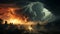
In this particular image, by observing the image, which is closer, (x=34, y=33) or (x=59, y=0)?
(x=34, y=33)

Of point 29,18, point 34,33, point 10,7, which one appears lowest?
point 34,33

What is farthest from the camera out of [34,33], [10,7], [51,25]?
[10,7]

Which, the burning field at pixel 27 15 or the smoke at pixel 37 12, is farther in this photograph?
the smoke at pixel 37 12

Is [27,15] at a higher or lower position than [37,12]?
lower

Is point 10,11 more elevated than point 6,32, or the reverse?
point 10,11

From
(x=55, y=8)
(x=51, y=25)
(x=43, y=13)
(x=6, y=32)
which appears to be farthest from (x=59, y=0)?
(x=6, y=32)

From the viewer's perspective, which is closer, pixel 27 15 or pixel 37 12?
pixel 27 15

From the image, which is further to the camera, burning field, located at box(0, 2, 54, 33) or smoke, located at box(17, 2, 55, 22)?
smoke, located at box(17, 2, 55, 22)

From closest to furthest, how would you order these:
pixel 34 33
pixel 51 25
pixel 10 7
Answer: pixel 34 33 < pixel 51 25 < pixel 10 7

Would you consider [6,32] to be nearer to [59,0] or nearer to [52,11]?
[52,11]

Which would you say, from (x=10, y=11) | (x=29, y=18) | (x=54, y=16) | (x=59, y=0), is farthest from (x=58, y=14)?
(x=10, y=11)
